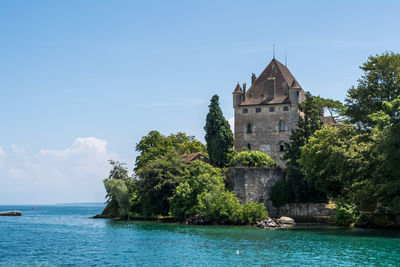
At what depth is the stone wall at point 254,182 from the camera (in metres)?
53.9

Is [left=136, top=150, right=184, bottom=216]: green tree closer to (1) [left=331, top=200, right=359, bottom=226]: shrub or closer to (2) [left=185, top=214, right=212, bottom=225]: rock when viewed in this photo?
(2) [left=185, top=214, right=212, bottom=225]: rock

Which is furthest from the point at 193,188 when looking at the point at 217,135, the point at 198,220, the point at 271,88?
the point at 271,88

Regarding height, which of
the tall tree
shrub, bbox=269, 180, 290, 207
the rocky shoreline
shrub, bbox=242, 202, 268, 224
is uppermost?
the tall tree

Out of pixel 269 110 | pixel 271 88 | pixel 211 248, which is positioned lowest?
pixel 211 248

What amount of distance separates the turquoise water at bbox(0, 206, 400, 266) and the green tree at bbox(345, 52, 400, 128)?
1227 centimetres

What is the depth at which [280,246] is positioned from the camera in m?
30.6

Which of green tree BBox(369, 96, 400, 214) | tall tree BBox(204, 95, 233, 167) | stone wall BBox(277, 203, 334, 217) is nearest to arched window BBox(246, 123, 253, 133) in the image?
tall tree BBox(204, 95, 233, 167)

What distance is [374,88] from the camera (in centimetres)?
4519

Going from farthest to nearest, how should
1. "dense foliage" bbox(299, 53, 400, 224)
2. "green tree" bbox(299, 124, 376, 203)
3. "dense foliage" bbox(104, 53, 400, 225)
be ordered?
1. "green tree" bbox(299, 124, 376, 203)
2. "dense foliage" bbox(104, 53, 400, 225)
3. "dense foliage" bbox(299, 53, 400, 224)

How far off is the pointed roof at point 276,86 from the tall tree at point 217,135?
287 inches

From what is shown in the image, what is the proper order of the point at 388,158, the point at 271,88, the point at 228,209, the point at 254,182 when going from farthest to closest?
1. the point at 271,88
2. the point at 254,182
3. the point at 228,209
4. the point at 388,158

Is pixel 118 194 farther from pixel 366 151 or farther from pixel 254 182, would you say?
pixel 366 151

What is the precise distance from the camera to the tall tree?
59.5m

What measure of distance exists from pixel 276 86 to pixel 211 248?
39788 mm
